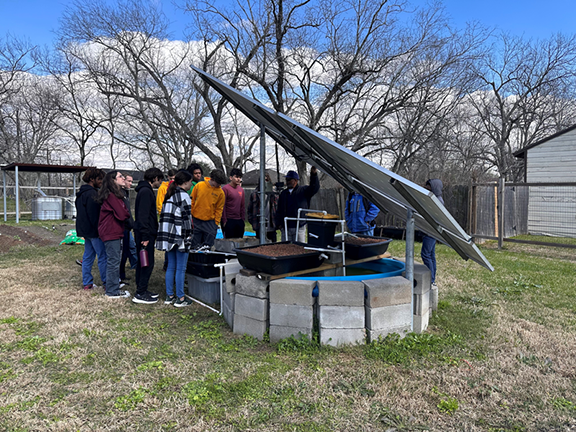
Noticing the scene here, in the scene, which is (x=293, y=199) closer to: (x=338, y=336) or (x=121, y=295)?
(x=121, y=295)

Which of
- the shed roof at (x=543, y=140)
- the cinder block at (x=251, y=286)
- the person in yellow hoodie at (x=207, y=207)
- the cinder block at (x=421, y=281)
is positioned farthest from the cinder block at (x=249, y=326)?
the shed roof at (x=543, y=140)

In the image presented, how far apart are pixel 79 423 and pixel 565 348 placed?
418 centimetres

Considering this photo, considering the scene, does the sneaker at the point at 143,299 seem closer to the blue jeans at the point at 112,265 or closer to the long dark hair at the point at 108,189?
the blue jeans at the point at 112,265

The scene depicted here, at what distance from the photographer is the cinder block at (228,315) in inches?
164

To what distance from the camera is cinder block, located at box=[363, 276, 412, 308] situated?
11.9ft

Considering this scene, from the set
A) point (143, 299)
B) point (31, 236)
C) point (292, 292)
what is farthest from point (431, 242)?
point (31, 236)

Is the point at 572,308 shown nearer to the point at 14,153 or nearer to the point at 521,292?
the point at 521,292

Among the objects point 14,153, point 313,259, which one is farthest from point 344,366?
point 14,153

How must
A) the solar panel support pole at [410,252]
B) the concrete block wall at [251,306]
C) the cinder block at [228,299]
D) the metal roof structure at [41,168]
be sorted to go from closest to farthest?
the solar panel support pole at [410,252] < the concrete block wall at [251,306] < the cinder block at [228,299] < the metal roof structure at [41,168]

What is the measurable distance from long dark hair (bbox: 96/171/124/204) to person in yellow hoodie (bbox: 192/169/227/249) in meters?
1.08

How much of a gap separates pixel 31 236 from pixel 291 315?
1109 cm

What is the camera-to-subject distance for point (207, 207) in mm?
5891

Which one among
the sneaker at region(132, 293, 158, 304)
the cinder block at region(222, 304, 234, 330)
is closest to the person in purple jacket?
the sneaker at region(132, 293, 158, 304)

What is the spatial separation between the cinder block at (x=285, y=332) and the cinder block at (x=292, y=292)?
0.25 meters
